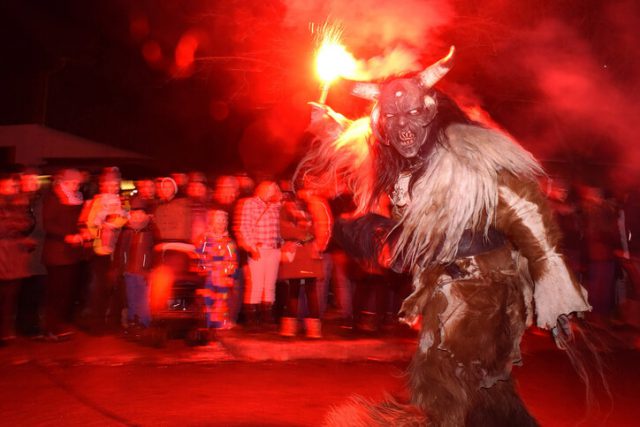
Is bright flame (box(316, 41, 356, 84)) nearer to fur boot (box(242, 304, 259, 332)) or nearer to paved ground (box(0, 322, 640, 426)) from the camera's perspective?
paved ground (box(0, 322, 640, 426))

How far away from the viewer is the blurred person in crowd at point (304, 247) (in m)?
8.12

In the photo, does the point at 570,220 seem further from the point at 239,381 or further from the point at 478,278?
the point at 478,278

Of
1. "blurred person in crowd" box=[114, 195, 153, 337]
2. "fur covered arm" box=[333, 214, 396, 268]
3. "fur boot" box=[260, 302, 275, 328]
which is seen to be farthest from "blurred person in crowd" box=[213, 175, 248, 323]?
"fur covered arm" box=[333, 214, 396, 268]

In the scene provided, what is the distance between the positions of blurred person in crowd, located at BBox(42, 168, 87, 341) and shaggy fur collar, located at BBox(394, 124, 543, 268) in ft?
18.1

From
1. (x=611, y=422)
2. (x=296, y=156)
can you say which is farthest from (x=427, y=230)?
(x=296, y=156)

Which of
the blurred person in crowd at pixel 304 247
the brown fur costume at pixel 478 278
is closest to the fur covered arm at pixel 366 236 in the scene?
the brown fur costume at pixel 478 278

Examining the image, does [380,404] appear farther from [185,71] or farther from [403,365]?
[185,71]

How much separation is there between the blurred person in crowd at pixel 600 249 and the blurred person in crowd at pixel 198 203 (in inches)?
191

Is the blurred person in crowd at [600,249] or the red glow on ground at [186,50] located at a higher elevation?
the red glow on ground at [186,50]

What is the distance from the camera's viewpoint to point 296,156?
49.3ft

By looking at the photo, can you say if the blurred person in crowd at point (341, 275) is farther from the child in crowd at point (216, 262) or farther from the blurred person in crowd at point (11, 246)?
the blurred person in crowd at point (11, 246)

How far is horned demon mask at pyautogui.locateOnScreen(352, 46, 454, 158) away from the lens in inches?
126

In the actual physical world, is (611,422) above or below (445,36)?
below

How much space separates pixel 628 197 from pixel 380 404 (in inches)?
317
